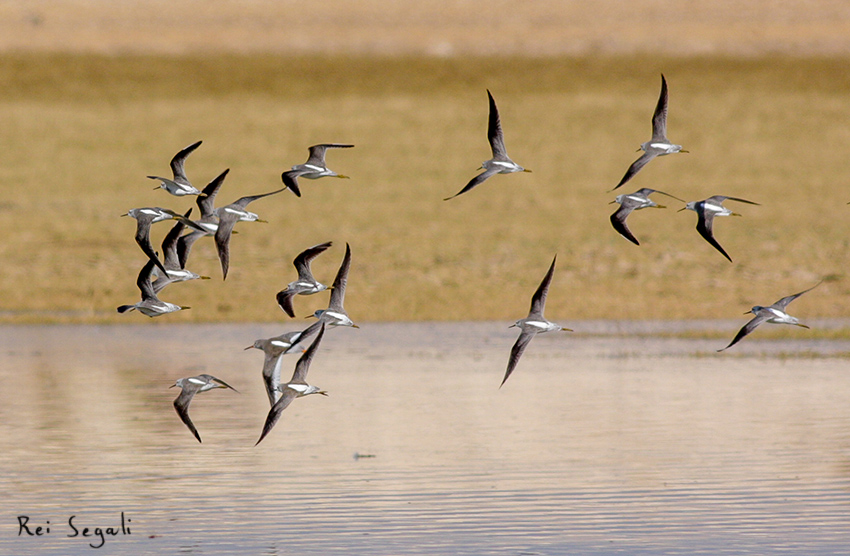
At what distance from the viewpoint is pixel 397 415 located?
A: 19.8 meters

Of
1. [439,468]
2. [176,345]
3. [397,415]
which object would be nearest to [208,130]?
[176,345]

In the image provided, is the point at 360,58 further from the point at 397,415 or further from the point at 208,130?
the point at 397,415

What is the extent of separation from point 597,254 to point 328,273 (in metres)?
5.36

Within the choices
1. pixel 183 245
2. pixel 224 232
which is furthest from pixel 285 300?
pixel 183 245

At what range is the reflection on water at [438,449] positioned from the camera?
45.1 ft

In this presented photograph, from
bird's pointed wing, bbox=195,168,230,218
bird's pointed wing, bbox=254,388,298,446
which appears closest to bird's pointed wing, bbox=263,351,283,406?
bird's pointed wing, bbox=254,388,298,446

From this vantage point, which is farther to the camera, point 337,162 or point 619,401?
point 337,162

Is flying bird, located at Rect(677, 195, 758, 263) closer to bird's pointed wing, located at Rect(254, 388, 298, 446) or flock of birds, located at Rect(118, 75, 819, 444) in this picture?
flock of birds, located at Rect(118, 75, 819, 444)

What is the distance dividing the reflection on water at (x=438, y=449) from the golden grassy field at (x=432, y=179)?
3.20 metres

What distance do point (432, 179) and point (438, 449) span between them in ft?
76.0

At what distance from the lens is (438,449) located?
17.6 meters

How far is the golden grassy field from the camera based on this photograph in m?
29.6

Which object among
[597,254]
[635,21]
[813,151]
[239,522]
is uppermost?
[635,21]

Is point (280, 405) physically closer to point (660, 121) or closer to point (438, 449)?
point (438, 449)
